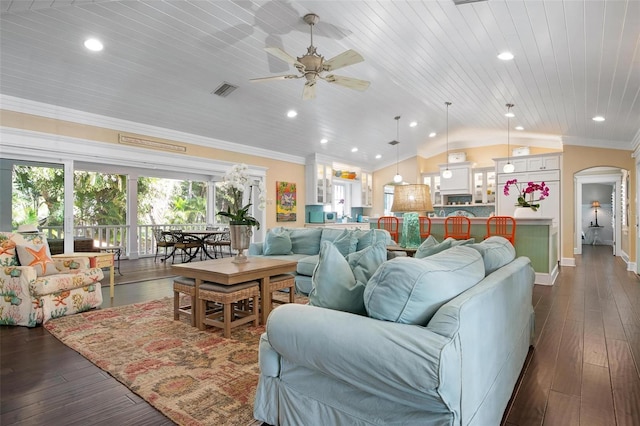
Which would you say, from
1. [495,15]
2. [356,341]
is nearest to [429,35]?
[495,15]

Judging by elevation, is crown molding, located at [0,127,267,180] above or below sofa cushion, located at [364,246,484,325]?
above

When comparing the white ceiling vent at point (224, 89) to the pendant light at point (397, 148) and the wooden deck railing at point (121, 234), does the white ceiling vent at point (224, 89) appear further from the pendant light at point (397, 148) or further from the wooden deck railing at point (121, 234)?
the wooden deck railing at point (121, 234)

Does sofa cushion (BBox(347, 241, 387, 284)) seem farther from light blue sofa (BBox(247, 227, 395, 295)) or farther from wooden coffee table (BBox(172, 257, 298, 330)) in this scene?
light blue sofa (BBox(247, 227, 395, 295))

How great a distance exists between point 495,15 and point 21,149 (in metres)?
6.05

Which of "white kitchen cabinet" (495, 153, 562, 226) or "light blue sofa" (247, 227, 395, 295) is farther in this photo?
"white kitchen cabinet" (495, 153, 562, 226)

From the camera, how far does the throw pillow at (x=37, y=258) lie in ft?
11.6

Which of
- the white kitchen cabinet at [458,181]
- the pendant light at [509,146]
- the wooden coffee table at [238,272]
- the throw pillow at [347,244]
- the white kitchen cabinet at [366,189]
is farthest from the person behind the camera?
the white kitchen cabinet at [366,189]

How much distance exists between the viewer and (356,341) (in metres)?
1.32

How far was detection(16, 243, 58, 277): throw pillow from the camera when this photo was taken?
3529 mm

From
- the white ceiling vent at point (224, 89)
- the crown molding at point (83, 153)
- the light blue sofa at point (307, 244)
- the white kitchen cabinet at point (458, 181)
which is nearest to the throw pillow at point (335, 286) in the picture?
the light blue sofa at point (307, 244)

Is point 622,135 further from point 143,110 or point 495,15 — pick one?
point 143,110

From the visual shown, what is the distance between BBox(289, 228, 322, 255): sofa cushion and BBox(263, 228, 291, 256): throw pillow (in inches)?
6.0

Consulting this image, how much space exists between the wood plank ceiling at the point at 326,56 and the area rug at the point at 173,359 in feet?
8.32

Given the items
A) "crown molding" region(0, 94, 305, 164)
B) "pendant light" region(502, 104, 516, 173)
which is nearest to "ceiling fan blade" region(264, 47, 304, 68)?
"crown molding" region(0, 94, 305, 164)
